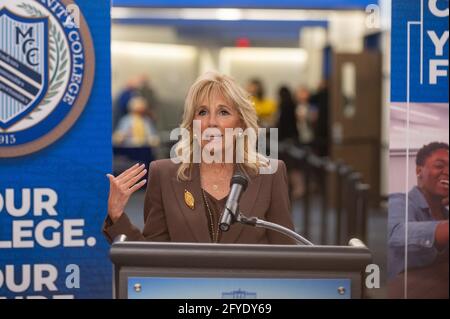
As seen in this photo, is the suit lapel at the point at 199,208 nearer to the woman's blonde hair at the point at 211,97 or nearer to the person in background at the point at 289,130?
the woman's blonde hair at the point at 211,97

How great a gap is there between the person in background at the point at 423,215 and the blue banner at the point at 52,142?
1.15m

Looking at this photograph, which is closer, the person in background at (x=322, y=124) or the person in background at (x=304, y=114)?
the person in background at (x=322, y=124)

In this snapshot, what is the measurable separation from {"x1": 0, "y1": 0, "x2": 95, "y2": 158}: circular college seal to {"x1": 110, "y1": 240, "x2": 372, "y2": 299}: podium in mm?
1200

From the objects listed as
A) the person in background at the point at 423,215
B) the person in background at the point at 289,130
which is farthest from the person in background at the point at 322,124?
the person in background at the point at 423,215

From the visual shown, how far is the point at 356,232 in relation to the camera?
669cm

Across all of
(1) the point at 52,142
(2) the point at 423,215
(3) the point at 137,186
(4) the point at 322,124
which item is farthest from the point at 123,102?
(3) the point at 137,186

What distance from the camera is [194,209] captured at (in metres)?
2.82

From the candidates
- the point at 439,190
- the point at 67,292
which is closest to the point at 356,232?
the point at 439,190

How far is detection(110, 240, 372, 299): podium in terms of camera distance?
2104 millimetres

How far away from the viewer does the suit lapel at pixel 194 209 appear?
2.80m

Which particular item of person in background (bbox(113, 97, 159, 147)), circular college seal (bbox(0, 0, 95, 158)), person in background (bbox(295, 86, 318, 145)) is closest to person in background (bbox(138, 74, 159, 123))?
person in background (bbox(113, 97, 159, 147))

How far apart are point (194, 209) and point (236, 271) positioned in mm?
724

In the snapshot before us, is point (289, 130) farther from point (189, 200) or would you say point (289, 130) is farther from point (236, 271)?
point (236, 271)
